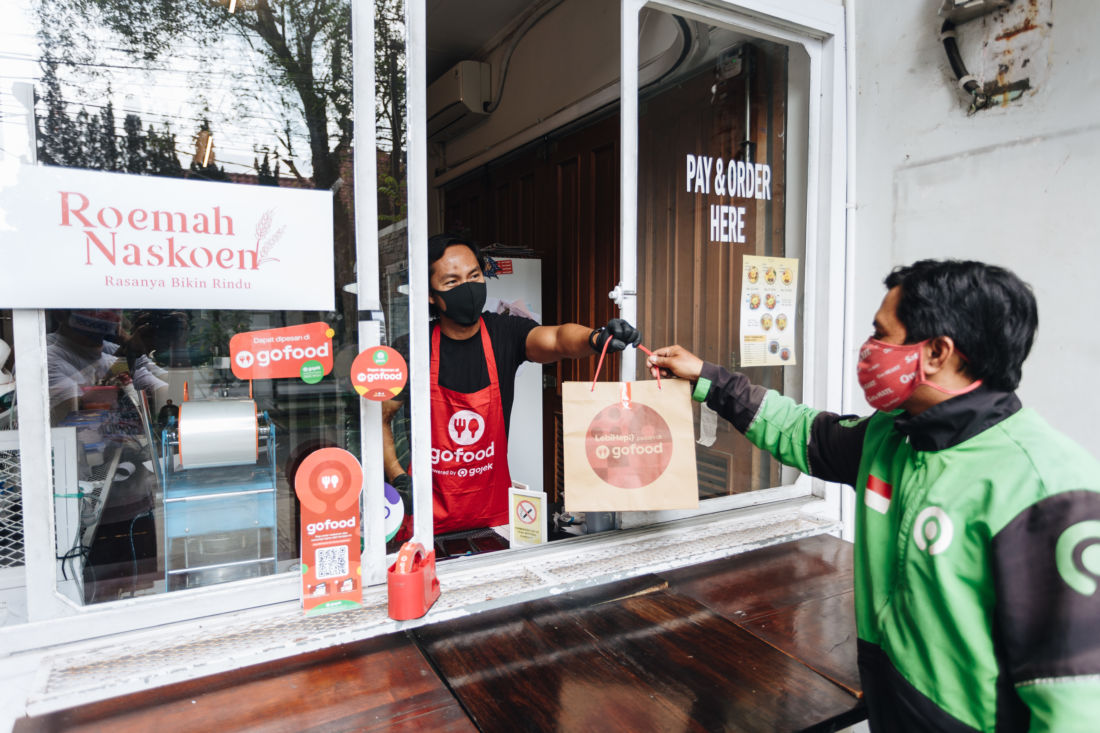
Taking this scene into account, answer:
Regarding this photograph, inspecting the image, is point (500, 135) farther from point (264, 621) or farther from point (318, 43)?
point (264, 621)

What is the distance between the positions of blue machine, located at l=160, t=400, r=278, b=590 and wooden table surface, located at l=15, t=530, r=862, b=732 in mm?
231

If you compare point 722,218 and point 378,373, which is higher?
point 722,218

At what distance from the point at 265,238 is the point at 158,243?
7.4 inches

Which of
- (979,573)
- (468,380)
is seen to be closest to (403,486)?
(468,380)

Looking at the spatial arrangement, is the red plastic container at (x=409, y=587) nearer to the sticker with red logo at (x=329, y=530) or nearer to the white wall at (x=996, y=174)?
the sticker with red logo at (x=329, y=530)

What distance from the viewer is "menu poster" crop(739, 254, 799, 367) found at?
213 centimetres

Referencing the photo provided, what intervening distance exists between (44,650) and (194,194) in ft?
2.94

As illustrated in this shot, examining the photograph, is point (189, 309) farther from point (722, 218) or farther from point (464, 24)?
point (464, 24)

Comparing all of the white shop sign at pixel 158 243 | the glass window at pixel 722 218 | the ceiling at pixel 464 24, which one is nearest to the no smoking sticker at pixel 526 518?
the glass window at pixel 722 218

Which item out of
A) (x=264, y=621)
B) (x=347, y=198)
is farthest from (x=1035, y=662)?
(x=347, y=198)

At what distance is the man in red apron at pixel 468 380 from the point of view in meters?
1.97

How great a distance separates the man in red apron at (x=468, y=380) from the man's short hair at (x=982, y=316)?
1.02 metres

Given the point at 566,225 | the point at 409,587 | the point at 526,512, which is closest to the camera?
the point at 409,587

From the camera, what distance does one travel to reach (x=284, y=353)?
132 centimetres
